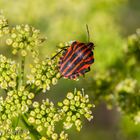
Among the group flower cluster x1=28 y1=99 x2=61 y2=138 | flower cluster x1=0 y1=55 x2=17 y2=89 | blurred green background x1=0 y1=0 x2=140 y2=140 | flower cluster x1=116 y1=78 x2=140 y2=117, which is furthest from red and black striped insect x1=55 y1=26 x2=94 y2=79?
blurred green background x1=0 y1=0 x2=140 y2=140

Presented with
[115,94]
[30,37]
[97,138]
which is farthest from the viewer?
[97,138]

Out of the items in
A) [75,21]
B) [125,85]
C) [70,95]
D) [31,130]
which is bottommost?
[31,130]

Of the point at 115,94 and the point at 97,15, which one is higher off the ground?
the point at 97,15

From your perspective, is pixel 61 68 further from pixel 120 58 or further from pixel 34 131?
pixel 120 58

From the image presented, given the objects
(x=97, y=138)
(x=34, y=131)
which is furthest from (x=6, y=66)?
(x=97, y=138)

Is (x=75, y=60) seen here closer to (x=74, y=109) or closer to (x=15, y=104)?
(x=74, y=109)

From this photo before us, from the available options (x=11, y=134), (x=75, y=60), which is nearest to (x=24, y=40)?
(x=75, y=60)

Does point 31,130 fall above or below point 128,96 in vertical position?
below
